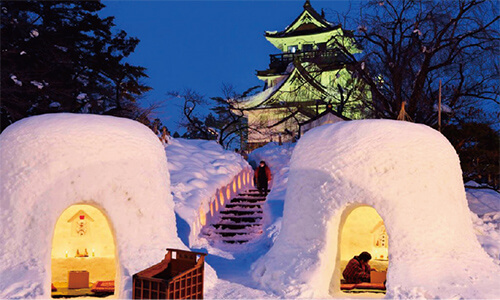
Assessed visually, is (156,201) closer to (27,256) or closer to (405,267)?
(27,256)

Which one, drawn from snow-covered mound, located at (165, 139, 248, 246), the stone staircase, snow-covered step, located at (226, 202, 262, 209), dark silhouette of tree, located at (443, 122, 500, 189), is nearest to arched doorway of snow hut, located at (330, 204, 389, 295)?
snow-covered mound, located at (165, 139, 248, 246)

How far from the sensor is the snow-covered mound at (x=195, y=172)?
45.5 ft

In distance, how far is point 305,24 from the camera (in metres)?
33.9

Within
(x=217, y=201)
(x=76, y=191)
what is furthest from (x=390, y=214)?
(x=217, y=201)

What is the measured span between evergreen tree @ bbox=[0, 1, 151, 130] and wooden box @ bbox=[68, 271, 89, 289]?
6370 millimetres

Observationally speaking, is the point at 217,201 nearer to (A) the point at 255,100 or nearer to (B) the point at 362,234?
(B) the point at 362,234

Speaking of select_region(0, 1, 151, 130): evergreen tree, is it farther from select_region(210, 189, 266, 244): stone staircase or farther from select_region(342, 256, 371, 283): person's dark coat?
select_region(342, 256, 371, 283): person's dark coat

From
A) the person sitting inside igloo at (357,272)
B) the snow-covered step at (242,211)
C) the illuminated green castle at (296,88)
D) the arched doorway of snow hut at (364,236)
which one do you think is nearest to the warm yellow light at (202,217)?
the snow-covered step at (242,211)

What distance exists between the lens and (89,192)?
7.82 m

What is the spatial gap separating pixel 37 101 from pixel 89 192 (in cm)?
857

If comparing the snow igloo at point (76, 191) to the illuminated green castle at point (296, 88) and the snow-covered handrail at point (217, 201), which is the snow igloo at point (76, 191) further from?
the illuminated green castle at point (296, 88)

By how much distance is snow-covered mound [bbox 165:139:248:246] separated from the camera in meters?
13.9

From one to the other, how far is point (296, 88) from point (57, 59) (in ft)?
35.9

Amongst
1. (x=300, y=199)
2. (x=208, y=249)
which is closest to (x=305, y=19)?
(x=208, y=249)
